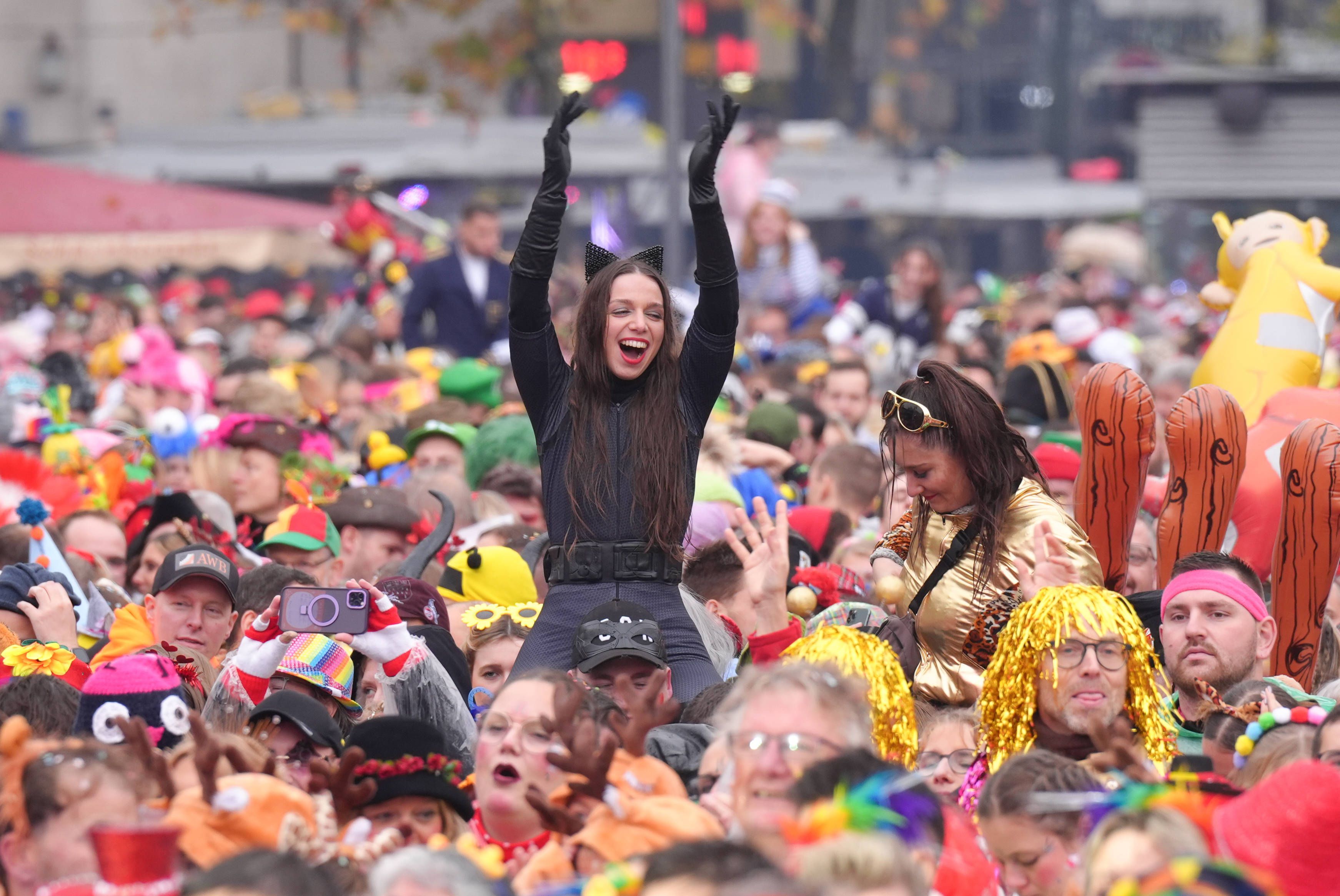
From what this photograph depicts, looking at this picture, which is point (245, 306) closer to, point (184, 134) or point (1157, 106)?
point (184, 134)

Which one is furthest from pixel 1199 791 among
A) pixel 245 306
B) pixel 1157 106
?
pixel 1157 106

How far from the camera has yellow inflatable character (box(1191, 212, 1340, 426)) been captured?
20.9 ft

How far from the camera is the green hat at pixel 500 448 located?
711cm

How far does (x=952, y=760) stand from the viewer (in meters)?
4.18

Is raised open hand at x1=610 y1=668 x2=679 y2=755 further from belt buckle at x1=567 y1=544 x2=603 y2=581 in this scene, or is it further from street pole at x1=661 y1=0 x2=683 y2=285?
street pole at x1=661 y1=0 x2=683 y2=285

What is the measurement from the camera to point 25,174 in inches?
712

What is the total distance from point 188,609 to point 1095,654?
2654 mm

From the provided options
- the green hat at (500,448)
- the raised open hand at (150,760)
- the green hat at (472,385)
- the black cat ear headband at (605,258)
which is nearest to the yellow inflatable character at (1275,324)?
the green hat at (500,448)

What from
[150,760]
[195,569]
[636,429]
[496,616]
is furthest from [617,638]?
[195,569]

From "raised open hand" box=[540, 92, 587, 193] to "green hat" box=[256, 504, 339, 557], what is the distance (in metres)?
2.17

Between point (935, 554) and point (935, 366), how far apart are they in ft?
1.52

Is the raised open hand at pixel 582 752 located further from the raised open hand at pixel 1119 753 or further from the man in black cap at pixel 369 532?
the man in black cap at pixel 369 532

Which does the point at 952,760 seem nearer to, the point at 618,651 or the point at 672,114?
the point at 618,651

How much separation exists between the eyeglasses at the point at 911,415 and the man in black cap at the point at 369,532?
2432 millimetres
